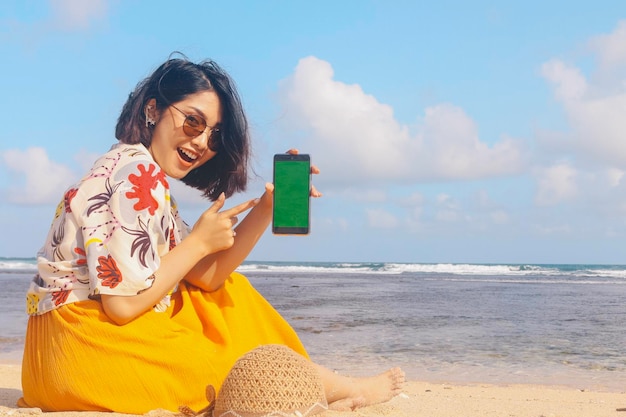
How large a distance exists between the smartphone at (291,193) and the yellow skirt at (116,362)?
22.9 inches

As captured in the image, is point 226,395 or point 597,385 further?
point 597,385

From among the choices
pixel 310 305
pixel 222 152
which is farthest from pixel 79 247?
pixel 310 305

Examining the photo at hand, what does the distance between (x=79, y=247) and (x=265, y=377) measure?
950 mm

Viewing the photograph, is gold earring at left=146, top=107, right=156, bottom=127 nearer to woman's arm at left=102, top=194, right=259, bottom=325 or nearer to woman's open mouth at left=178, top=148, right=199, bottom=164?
woman's open mouth at left=178, top=148, right=199, bottom=164

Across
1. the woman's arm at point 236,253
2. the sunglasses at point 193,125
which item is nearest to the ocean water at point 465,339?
the woman's arm at point 236,253

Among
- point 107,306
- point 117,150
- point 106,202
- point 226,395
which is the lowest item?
point 226,395

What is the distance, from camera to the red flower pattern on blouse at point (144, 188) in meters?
2.69

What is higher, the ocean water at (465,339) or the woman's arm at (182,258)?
the woman's arm at (182,258)

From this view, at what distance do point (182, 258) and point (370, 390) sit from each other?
1.31 metres

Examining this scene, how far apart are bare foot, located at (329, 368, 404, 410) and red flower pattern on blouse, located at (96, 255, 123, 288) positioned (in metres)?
1.25

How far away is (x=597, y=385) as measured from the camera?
5.50 meters

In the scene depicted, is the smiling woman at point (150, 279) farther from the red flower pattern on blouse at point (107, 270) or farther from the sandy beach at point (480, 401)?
the sandy beach at point (480, 401)

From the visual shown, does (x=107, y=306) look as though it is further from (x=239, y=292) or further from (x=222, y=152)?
(x=222, y=152)

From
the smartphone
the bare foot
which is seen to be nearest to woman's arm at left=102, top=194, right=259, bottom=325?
the smartphone
